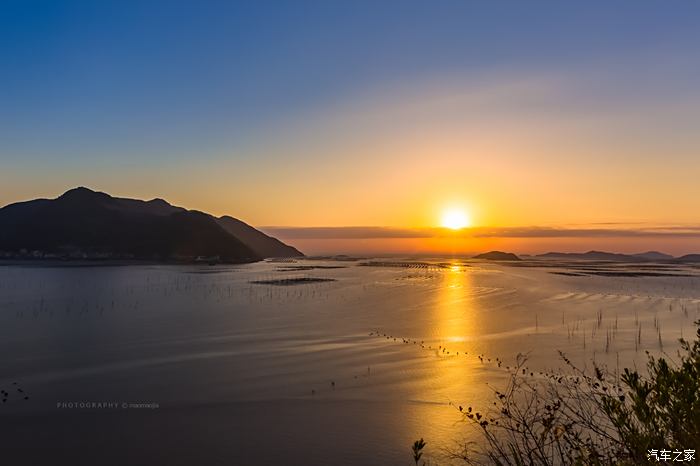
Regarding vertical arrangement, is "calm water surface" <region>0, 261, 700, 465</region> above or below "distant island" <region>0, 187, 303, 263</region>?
below

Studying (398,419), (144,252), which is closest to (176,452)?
(398,419)

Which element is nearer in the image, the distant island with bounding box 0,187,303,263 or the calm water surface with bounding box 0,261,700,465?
the calm water surface with bounding box 0,261,700,465

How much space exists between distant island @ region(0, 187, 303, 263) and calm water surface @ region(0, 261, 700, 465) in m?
126

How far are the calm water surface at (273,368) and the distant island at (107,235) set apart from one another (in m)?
126

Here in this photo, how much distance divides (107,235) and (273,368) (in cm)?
17617

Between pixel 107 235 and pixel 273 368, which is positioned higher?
pixel 107 235

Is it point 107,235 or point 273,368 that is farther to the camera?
point 107,235

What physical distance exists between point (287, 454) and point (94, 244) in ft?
588

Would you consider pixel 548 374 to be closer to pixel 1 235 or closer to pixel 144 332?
pixel 144 332

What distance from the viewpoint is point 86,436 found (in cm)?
1328

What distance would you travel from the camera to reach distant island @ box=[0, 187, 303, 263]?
163 m

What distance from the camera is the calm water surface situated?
13039 millimetres

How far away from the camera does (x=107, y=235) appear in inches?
6821

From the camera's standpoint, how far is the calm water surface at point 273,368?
1304 centimetres
